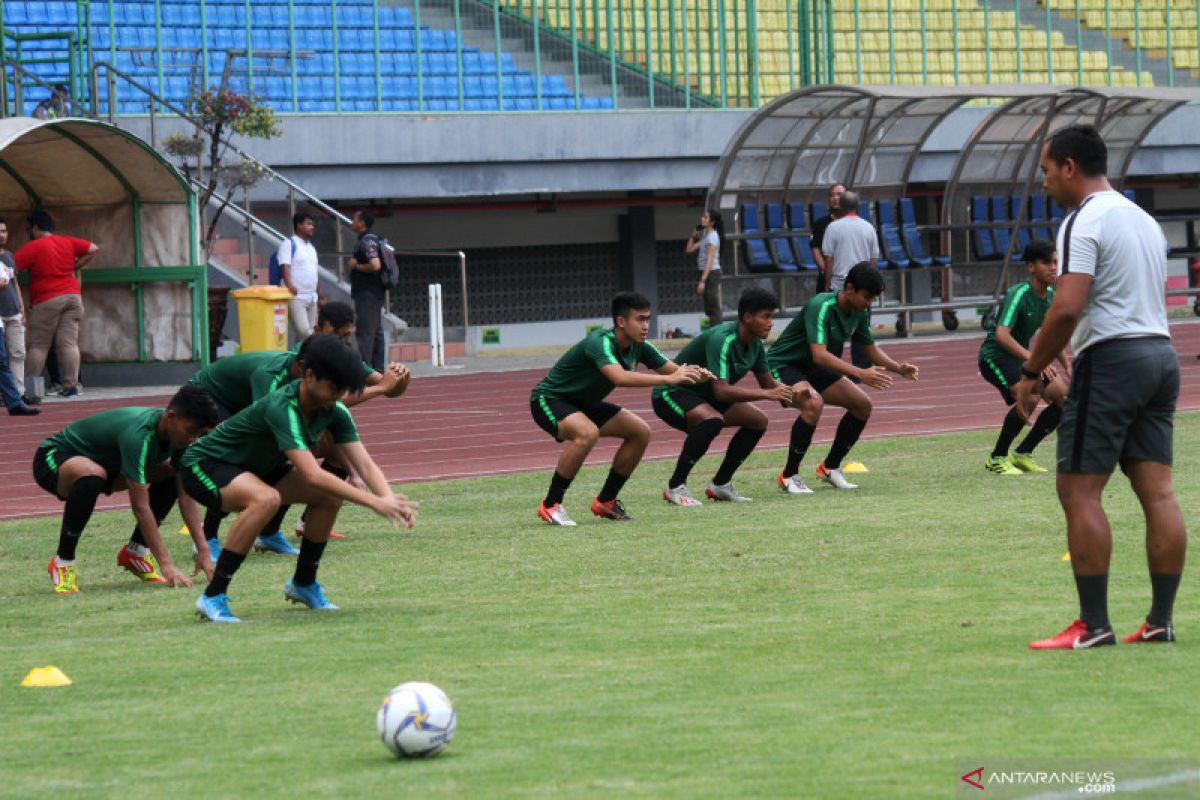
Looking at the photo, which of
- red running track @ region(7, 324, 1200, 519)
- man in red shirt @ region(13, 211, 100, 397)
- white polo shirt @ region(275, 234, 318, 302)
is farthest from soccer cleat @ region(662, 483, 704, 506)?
white polo shirt @ region(275, 234, 318, 302)

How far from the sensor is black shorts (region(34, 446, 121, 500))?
983cm

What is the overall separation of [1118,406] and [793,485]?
6.40 metres

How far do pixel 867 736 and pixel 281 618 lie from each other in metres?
3.60

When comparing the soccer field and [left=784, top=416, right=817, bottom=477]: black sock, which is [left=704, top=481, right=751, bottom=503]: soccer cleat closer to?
[left=784, top=416, right=817, bottom=477]: black sock

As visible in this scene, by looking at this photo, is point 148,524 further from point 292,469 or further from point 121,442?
point 292,469

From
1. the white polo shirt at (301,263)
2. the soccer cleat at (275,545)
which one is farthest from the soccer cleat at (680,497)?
the white polo shirt at (301,263)

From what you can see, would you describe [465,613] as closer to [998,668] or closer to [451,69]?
[998,668]

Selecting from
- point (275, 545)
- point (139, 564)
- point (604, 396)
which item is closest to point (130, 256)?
point (604, 396)

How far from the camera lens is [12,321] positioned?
2066 cm

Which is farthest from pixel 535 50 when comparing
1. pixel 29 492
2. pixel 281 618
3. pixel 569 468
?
pixel 281 618

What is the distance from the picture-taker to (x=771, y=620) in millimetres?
7984

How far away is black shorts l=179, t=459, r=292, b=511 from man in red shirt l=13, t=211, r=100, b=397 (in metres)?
13.2

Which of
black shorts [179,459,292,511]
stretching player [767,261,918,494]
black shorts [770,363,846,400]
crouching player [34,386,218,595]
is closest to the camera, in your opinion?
black shorts [179,459,292,511]

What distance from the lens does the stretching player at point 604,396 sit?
1179 centimetres
